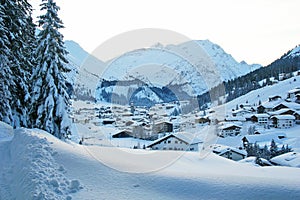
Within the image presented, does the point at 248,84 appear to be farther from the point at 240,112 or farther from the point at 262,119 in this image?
the point at 262,119

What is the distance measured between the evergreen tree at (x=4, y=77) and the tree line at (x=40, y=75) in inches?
10.1

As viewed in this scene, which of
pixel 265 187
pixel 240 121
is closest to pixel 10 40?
pixel 265 187

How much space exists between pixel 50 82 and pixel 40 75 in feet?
2.62

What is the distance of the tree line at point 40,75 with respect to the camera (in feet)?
49.3

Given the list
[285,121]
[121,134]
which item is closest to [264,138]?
[285,121]

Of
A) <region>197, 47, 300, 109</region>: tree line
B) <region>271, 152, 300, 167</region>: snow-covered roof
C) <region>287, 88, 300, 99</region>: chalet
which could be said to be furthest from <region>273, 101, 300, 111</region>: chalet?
<region>271, 152, 300, 167</region>: snow-covered roof

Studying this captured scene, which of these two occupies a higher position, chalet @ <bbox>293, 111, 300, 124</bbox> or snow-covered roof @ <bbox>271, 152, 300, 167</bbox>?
chalet @ <bbox>293, 111, 300, 124</bbox>

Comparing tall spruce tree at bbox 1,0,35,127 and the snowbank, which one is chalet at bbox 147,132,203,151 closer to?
tall spruce tree at bbox 1,0,35,127

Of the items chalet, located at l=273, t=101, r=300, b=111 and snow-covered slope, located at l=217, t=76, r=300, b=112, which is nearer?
chalet, located at l=273, t=101, r=300, b=111

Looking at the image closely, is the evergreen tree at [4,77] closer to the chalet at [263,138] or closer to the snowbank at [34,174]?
the snowbank at [34,174]

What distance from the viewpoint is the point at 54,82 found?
1548 cm

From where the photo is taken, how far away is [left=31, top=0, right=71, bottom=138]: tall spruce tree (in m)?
15.2

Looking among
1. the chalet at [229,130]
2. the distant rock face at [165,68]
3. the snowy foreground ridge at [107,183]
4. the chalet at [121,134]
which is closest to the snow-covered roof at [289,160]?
the distant rock face at [165,68]

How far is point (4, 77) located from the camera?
1388 cm
